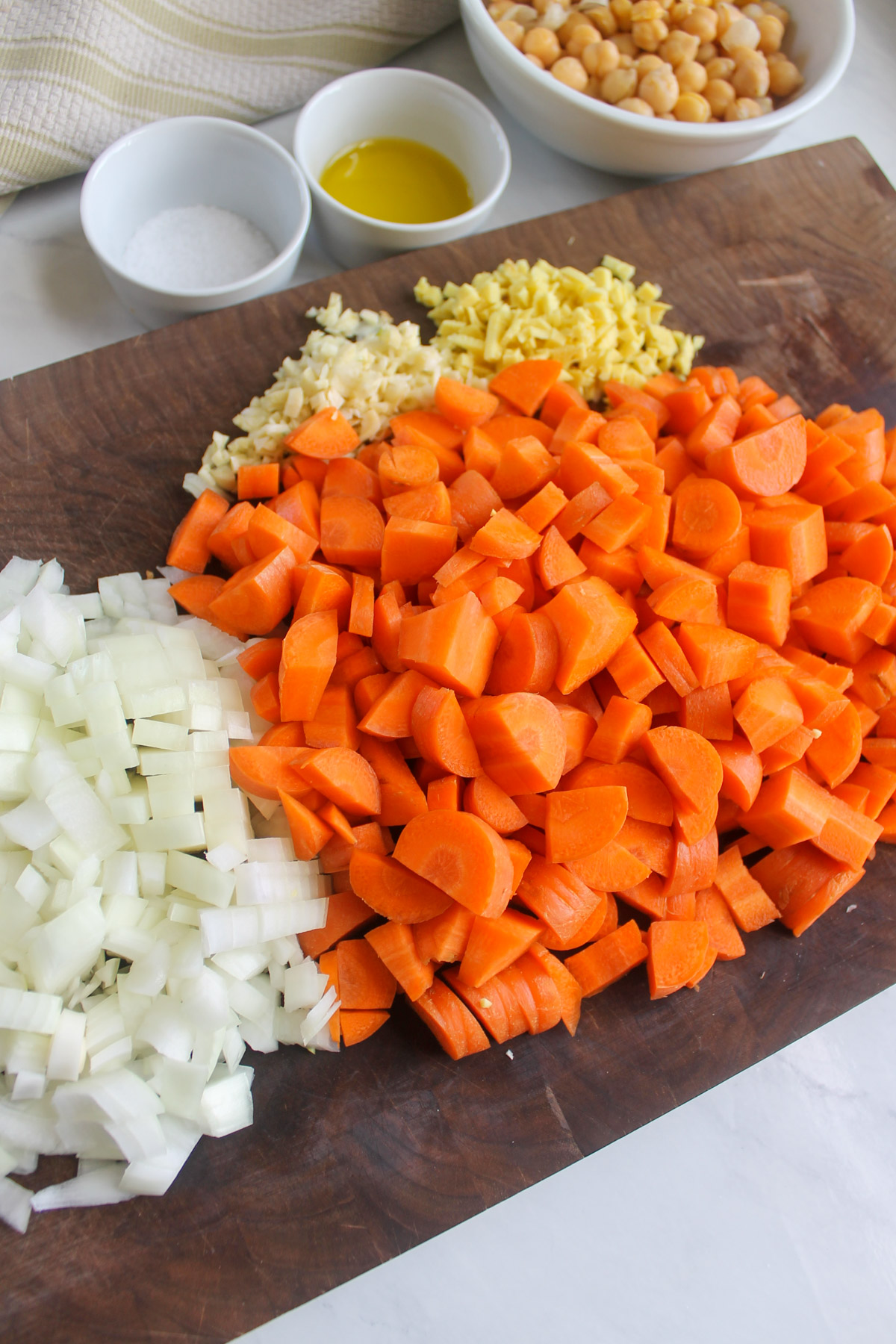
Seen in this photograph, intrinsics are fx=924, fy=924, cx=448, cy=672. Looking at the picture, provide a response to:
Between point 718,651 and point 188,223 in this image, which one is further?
point 188,223

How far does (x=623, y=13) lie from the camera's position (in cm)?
225

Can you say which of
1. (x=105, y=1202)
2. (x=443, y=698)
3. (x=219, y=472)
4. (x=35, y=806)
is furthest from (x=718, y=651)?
(x=105, y=1202)

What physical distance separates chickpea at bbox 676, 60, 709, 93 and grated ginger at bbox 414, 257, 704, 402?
0.50m

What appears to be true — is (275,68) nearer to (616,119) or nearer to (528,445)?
(616,119)

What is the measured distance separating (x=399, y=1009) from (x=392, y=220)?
5.85 ft

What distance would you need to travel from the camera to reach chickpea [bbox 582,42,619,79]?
7.06ft

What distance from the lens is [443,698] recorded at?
Result: 154 cm

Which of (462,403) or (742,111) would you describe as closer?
(462,403)

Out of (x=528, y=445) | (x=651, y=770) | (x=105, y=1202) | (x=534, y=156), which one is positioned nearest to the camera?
(x=105, y=1202)

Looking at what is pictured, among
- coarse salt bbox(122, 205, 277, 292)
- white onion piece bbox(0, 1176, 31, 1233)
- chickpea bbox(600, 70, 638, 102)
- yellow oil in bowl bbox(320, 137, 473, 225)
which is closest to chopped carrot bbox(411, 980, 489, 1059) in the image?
white onion piece bbox(0, 1176, 31, 1233)

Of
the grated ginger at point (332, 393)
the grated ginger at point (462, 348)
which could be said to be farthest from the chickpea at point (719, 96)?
the grated ginger at point (332, 393)

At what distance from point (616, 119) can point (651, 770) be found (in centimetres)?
152

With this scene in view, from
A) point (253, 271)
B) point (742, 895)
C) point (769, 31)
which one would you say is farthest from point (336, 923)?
point (769, 31)

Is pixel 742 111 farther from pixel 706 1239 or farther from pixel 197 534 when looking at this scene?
pixel 706 1239
